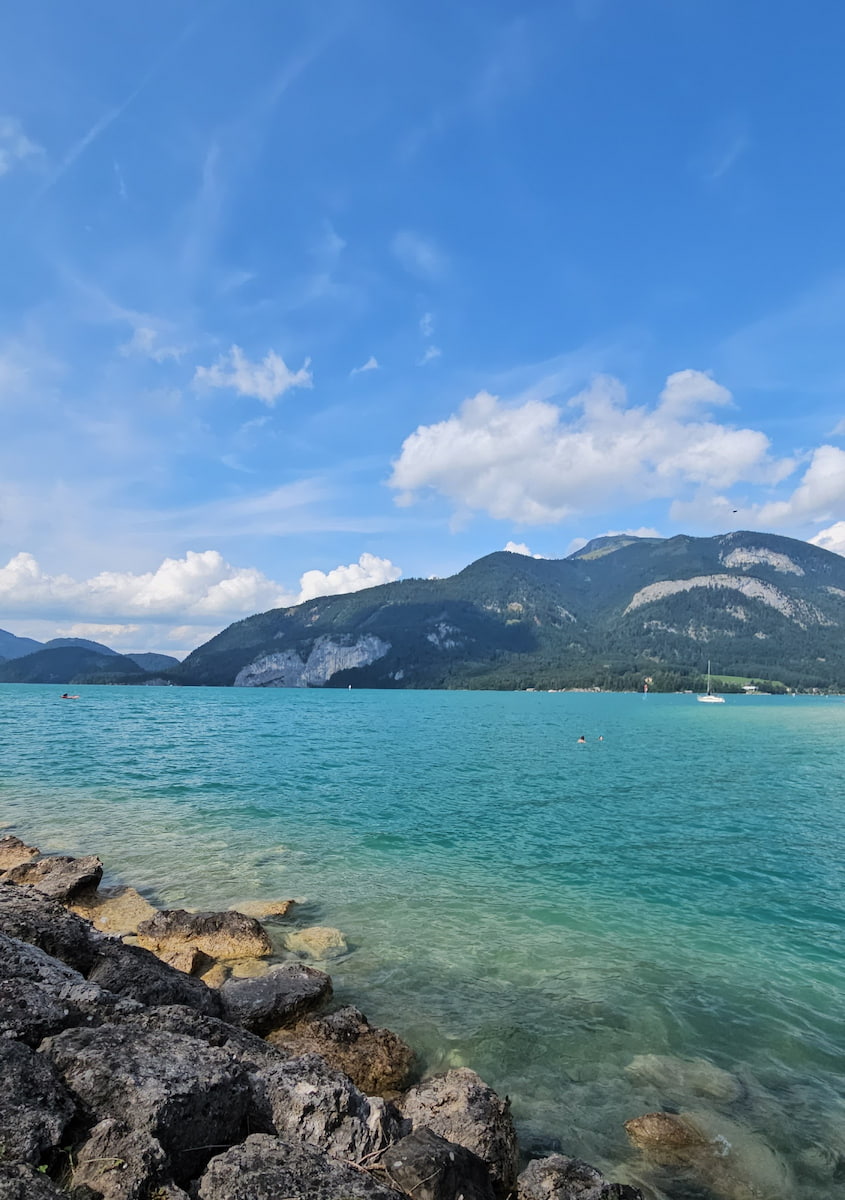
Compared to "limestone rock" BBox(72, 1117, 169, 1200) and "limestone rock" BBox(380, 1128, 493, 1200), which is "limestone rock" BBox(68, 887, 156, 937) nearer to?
"limestone rock" BBox(72, 1117, 169, 1200)

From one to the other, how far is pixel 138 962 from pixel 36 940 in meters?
1.91

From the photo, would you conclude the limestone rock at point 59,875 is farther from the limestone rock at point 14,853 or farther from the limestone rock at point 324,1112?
the limestone rock at point 324,1112

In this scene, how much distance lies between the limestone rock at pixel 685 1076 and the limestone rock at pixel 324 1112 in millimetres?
5716

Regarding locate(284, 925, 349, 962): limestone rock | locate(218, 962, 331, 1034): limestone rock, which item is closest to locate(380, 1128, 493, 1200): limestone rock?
locate(218, 962, 331, 1034): limestone rock

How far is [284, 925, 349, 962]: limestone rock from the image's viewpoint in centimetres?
1609

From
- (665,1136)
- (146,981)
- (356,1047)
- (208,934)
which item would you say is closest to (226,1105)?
(356,1047)

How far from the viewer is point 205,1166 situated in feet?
21.4

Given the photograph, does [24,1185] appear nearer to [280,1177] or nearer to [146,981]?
[280,1177]

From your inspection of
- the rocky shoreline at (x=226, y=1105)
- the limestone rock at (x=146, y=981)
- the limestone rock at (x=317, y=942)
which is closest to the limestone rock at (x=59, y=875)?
the limestone rock at (x=317, y=942)

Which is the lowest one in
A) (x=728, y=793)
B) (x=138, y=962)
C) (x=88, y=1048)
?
(x=728, y=793)

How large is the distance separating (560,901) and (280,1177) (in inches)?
636

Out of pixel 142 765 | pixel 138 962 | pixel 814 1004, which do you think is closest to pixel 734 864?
pixel 814 1004

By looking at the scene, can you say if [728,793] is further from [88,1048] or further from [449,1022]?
[88,1048]

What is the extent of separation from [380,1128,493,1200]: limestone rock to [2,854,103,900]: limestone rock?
1511cm
